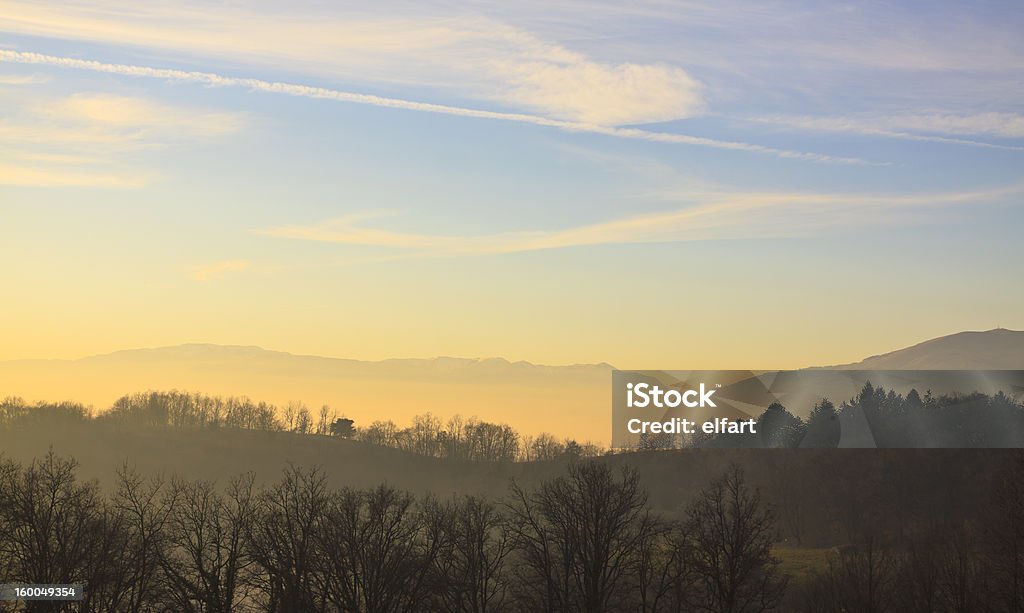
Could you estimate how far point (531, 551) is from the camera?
93938 mm

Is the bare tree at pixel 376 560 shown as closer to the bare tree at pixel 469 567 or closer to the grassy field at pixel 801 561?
the bare tree at pixel 469 567

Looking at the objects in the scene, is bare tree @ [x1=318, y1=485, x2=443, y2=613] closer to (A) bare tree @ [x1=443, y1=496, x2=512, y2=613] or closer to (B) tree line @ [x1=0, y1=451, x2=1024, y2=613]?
(B) tree line @ [x1=0, y1=451, x2=1024, y2=613]

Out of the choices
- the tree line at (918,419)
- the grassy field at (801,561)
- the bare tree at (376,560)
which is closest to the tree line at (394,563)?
the bare tree at (376,560)

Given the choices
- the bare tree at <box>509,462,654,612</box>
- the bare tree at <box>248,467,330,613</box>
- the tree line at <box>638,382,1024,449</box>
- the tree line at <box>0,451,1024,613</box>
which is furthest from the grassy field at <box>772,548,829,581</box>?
the bare tree at <box>248,467,330,613</box>

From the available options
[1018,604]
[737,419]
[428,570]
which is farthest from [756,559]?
[737,419]

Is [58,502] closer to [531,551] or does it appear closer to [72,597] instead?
[72,597]

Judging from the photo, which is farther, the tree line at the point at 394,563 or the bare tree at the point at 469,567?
the bare tree at the point at 469,567

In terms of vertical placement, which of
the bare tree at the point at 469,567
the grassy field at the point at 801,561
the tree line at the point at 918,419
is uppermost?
the tree line at the point at 918,419

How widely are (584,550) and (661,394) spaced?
30472 mm

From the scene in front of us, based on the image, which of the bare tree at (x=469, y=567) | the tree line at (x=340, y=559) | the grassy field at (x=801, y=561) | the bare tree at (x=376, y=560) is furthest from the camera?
the grassy field at (x=801, y=561)

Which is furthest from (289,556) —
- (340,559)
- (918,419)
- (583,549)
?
(918,419)

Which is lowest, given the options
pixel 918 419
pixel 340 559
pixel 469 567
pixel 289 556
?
pixel 469 567

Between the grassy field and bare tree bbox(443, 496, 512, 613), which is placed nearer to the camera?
bare tree bbox(443, 496, 512, 613)

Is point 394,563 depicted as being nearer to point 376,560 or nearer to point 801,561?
point 376,560
